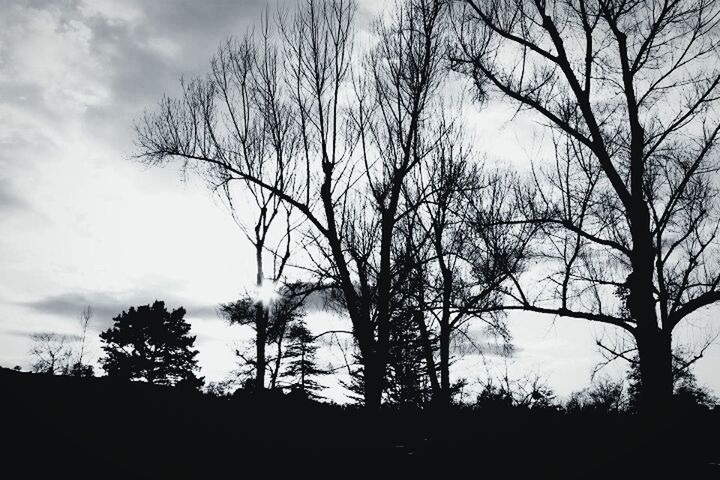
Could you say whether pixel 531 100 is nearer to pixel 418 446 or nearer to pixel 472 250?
pixel 472 250

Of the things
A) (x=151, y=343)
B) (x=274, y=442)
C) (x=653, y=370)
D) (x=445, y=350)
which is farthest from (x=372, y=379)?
(x=151, y=343)

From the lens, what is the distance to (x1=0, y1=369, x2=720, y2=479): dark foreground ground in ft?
9.59

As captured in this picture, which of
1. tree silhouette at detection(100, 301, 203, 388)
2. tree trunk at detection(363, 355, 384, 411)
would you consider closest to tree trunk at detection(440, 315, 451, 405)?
tree trunk at detection(363, 355, 384, 411)

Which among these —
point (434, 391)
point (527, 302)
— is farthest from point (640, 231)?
point (434, 391)

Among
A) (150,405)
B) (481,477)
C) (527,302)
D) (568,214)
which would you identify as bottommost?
(481,477)

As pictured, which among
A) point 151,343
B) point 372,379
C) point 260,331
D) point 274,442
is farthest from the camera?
point 151,343

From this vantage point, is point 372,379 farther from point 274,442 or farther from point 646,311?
point 274,442

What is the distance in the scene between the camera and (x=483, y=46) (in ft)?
31.1

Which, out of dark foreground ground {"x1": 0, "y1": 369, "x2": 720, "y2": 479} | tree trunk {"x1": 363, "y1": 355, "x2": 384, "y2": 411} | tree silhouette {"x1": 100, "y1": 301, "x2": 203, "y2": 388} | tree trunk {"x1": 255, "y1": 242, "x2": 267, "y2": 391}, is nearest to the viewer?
dark foreground ground {"x1": 0, "y1": 369, "x2": 720, "y2": 479}

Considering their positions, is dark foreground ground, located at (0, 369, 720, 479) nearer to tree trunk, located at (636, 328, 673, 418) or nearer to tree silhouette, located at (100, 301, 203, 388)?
tree trunk, located at (636, 328, 673, 418)

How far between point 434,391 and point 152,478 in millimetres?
13724

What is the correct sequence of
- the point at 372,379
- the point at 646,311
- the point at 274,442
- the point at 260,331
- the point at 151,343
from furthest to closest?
the point at 151,343 → the point at 260,331 → the point at 372,379 → the point at 646,311 → the point at 274,442

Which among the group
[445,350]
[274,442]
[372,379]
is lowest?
[274,442]

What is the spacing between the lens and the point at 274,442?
392 cm
